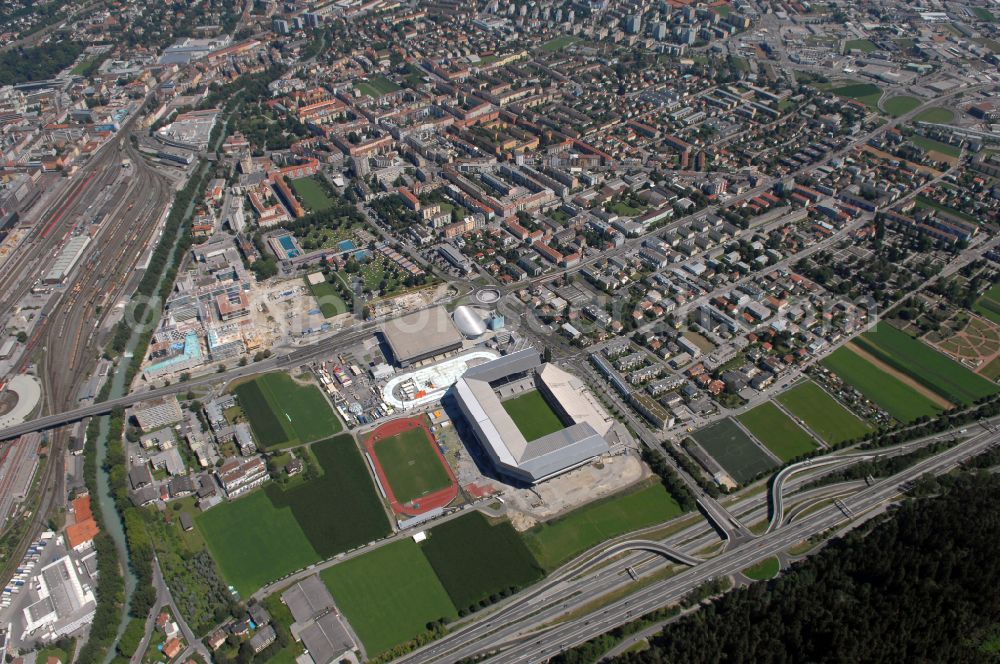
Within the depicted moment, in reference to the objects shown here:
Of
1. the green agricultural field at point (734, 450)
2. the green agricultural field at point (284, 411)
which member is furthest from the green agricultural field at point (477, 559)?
the green agricultural field at point (734, 450)

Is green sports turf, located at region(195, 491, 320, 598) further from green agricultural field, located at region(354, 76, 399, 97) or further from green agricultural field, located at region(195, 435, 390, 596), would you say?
green agricultural field, located at region(354, 76, 399, 97)

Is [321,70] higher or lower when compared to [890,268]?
higher

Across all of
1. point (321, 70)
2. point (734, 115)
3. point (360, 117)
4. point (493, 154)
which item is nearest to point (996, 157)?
point (734, 115)

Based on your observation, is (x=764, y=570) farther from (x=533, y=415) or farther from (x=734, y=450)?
(x=533, y=415)

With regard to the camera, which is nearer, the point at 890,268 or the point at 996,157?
the point at 890,268

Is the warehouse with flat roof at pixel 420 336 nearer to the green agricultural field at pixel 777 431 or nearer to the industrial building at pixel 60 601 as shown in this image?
the green agricultural field at pixel 777 431

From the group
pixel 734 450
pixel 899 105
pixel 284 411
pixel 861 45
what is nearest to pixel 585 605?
pixel 734 450

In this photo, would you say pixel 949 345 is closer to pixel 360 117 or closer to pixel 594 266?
pixel 594 266
